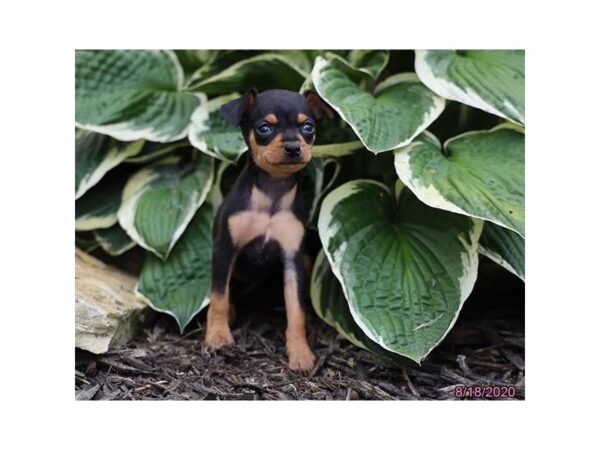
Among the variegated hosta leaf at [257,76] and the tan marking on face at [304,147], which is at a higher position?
the variegated hosta leaf at [257,76]

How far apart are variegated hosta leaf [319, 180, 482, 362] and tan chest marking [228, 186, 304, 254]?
0.10 meters

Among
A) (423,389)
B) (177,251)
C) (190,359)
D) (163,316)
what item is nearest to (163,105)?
(177,251)

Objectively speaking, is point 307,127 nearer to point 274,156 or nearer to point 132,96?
point 274,156

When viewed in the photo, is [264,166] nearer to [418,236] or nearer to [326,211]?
[326,211]

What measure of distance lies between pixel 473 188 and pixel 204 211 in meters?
0.95

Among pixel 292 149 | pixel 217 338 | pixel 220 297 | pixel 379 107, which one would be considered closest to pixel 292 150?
pixel 292 149

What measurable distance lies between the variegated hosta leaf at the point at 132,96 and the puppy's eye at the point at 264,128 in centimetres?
57

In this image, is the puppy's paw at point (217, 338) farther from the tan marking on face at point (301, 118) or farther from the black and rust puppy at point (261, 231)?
the tan marking on face at point (301, 118)

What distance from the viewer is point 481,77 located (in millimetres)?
2389

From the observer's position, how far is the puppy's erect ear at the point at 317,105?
89.5 inches

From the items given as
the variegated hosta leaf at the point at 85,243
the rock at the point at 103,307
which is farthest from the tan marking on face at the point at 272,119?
the variegated hosta leaf at the point at 85,243

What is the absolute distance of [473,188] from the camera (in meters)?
2.13

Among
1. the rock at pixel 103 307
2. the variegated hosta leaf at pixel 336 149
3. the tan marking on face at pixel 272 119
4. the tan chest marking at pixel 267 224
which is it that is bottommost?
the rock at pixel 103 307

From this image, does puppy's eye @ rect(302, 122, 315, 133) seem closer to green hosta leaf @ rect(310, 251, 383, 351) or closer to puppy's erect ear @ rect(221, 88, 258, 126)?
puppy's erect ear @ rect(221, 88, 258, 126)
